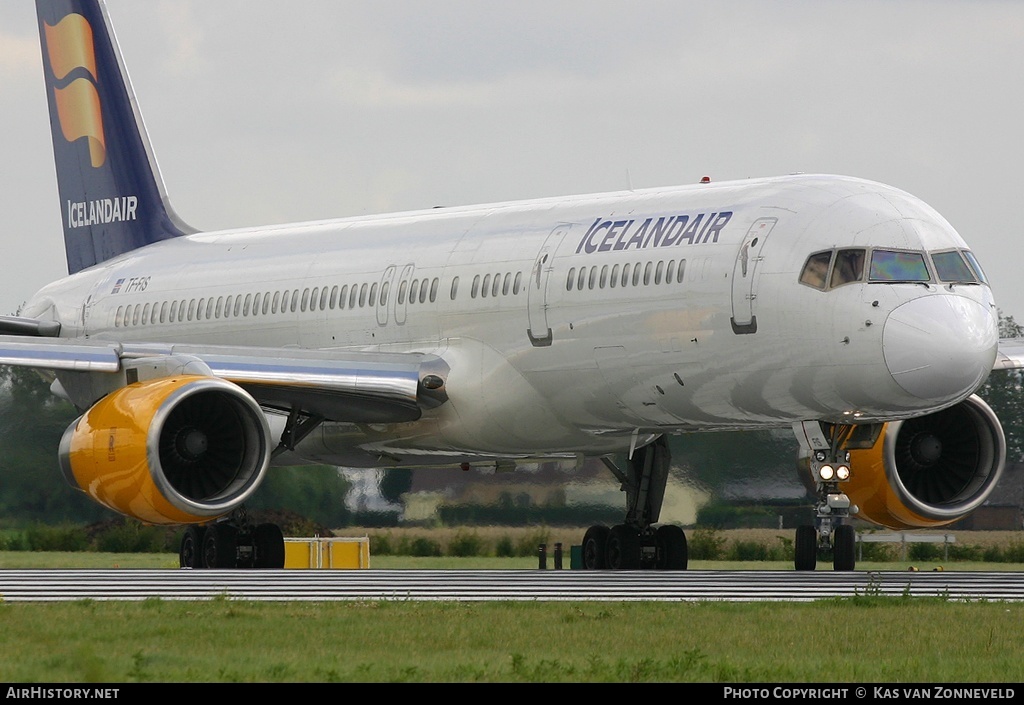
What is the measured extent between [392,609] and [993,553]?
1716 centimetres

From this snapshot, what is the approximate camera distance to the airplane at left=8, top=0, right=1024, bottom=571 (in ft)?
65.4

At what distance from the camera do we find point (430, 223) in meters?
25.9

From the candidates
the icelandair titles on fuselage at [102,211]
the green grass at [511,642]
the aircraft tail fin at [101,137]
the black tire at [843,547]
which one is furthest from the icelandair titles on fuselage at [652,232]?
the icelandair titles on fuselage at [102,211]

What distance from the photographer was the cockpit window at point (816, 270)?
65.3 feet

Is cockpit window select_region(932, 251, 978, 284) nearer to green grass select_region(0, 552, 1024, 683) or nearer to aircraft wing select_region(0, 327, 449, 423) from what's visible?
green grass select_region(0, 552, 1024, 683)

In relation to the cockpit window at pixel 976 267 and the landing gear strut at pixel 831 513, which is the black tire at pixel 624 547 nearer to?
the landing gear strut at pixel 831 513

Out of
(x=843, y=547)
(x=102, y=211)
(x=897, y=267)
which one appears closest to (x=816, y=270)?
(x=897, y=267)

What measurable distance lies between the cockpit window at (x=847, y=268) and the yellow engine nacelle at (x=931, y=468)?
4216 millimetres

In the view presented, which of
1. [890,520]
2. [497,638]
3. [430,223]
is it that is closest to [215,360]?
[430,223]

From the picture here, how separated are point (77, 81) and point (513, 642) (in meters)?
21.9

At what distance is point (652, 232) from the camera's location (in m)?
21.9

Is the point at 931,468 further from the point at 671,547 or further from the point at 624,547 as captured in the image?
the point at 624,547
